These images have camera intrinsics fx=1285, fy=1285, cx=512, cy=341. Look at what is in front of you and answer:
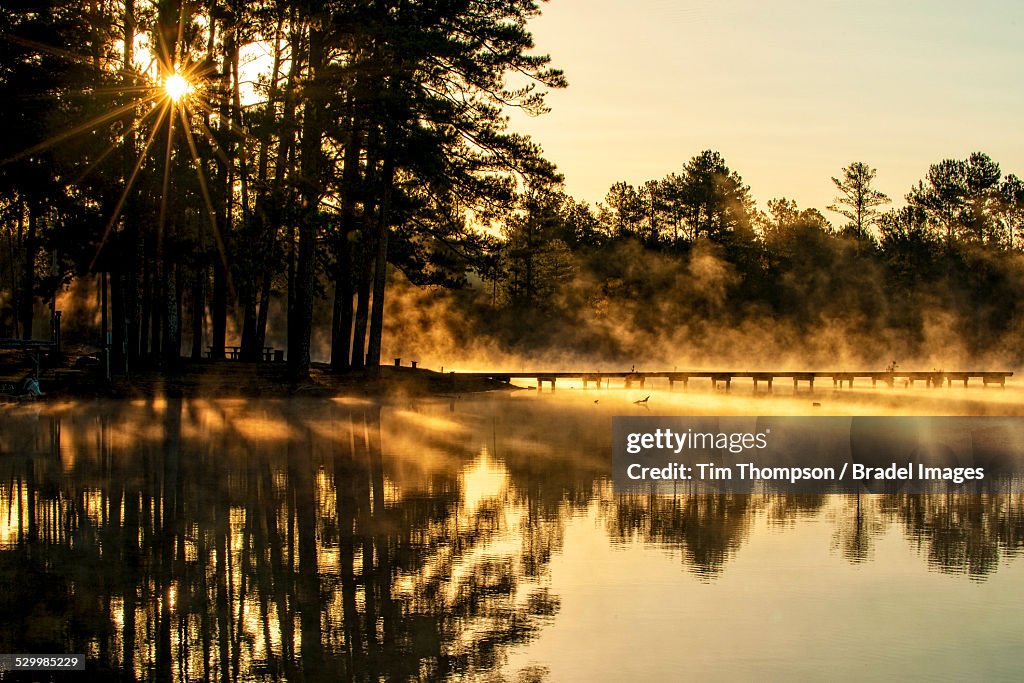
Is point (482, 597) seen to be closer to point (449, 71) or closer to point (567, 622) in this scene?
point (567, 622)

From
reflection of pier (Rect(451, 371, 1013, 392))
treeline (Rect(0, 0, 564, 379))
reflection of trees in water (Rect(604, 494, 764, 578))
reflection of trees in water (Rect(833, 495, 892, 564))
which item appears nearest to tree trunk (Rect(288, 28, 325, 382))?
treeline (Rect(0, 0, 564, 379))

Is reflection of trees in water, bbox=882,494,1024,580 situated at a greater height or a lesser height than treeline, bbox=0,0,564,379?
lesser

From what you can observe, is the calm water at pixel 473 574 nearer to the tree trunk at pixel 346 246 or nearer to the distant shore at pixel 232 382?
→ the distant shore at pixel 232 382

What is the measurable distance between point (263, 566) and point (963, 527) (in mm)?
9102

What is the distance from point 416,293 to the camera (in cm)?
11112

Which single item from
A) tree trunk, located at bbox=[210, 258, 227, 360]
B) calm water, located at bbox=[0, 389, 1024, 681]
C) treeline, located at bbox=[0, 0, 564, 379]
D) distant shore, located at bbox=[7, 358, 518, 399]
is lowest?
calm water, located at bbox=[0, 389, 1024, 681]

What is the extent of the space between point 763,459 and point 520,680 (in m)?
16.9

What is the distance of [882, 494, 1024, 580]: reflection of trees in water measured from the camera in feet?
47.5

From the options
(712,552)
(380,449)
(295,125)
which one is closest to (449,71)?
(295,125)

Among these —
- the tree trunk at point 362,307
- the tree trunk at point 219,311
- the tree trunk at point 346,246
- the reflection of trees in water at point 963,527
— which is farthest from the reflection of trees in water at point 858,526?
the tree trunk at point 219,311

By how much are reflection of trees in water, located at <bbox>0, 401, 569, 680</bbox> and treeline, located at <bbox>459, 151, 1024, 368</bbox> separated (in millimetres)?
86455

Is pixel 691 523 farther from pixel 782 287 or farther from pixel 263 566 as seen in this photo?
pixel 782 287

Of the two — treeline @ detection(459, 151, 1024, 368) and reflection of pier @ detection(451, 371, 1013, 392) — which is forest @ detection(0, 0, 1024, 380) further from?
treeline @ detection(459, 151, 1024, 368)

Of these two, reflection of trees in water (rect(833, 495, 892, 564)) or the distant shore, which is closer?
reflection of trees in water (rect(833, 495, 892, 564))
